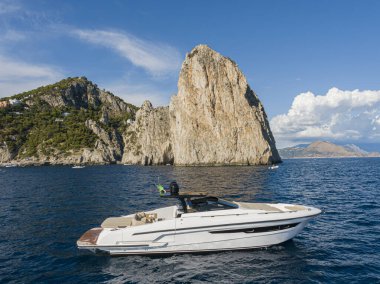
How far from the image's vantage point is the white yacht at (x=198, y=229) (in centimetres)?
1290

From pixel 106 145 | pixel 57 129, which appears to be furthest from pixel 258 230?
pixel 57 129

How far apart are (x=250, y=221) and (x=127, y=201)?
1810 centimetres

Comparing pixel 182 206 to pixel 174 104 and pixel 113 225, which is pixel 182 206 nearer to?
pixel 113 225

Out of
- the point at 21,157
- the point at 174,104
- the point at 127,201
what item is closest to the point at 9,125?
the point at 21,157

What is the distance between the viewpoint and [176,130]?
115 meters

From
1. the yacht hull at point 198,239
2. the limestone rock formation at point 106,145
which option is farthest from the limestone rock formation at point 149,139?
the yacht hull at point 198,239

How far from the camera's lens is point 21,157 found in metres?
138

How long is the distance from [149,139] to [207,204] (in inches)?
4581

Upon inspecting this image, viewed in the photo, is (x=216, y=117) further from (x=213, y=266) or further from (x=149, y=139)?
(x=213, y=266)

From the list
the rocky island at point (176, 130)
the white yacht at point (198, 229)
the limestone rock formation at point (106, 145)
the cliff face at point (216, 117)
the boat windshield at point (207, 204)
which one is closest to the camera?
the white yacht at point (198, 229)

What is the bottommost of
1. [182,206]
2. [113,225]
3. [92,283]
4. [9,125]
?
[92,283]

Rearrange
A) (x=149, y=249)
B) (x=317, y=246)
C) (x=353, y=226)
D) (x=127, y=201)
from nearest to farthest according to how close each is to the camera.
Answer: (x=149, y=249) → (x=317, y=246) → (x=353, y=226) → (x=127, y=201)

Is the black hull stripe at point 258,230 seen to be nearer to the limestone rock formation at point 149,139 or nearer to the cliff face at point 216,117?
the cliff face at point 216,117

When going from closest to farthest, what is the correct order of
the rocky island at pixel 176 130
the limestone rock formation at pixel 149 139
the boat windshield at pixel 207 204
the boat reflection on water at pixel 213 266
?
the boat reflection on water at pixel 213 266 → the boat windshield at pixel 207 204 → the rocky island at pixel 176 130 → the limestone rock formation at pixel 149 139
